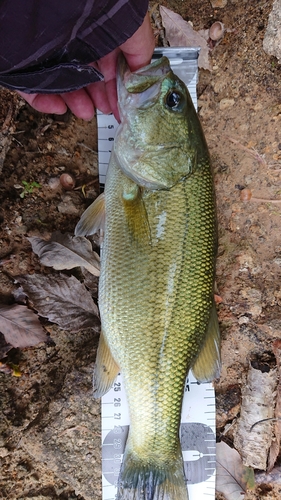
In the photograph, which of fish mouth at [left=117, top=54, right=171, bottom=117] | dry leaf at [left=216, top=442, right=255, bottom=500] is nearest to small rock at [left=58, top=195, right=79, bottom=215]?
fish mouth at [left=117, top=54, right=171, bottom=117]

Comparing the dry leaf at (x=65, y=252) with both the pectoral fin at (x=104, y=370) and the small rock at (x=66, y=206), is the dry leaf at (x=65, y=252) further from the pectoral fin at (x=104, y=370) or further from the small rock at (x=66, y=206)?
the pectoral fin at (x=104, y=370)

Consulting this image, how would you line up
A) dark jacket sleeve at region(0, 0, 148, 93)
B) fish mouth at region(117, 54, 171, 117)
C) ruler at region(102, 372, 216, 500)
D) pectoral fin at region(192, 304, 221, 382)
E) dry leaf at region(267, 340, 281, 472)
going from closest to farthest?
dark jacket sleeve at region(0, 0, 148, 93), fish mouth at region(117, 54, 171, 117), pectoral fin at region(192, 304, 221, 382), ruler at region(102, 372, 216, 500), dry leaf at region(267, 340, 281, 472)

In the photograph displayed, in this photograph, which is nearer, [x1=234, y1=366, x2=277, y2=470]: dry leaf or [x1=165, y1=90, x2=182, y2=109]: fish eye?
[x1=165, y1=90, x2=182, y2=109]: fish eye

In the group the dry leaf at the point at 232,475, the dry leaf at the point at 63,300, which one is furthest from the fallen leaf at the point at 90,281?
the dry leaf at the point at 232,475

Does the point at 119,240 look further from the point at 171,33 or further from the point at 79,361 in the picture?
the point at 171,33

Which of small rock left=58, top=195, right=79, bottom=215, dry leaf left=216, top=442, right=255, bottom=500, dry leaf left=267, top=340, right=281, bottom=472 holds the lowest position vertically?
dry leaf left=216, top=442, right=255, bottom=500

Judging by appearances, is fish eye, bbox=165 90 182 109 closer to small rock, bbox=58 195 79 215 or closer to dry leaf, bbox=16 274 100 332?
small rock, bbox=58 195 79 215

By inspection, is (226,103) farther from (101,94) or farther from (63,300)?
(63,300)

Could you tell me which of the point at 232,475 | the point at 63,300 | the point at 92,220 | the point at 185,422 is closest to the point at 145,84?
the point at 92,220

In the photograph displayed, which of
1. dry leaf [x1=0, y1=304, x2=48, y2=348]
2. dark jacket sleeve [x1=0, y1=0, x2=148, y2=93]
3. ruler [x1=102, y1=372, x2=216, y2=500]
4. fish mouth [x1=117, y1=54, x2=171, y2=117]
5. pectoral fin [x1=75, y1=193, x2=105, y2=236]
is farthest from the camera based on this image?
ruler [x1=102, y1=372, x2=216, y2=500]
